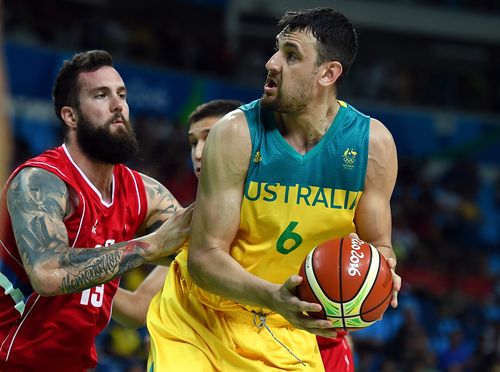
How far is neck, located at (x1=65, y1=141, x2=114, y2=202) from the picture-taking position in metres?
4.94

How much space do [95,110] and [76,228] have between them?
0.69 m

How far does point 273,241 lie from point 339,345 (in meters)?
1.05

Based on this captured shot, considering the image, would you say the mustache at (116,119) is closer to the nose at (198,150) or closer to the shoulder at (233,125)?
the nose at (198,150)

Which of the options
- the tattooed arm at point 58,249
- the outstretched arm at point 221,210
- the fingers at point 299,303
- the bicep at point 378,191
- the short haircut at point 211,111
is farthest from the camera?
the short haircut at point 211,111

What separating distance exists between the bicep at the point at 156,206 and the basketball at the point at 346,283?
167 centimetres

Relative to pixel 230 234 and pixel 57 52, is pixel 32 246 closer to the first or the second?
pixel 230 234

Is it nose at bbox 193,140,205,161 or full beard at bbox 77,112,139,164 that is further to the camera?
nose at bbox 193,140,205,161

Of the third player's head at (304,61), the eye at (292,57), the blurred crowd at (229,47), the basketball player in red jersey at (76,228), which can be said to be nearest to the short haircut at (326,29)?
the third player's head at (304,61)

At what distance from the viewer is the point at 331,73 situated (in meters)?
4.13

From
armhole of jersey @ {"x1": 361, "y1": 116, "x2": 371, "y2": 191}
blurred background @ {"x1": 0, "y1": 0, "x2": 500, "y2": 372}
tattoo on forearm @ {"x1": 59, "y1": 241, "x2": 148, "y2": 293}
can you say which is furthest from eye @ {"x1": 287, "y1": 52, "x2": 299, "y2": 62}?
blurred background @ {"x1": 0, "y1": 0, "x2": 500, "y2": 372}

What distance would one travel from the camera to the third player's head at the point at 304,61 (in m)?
4.08

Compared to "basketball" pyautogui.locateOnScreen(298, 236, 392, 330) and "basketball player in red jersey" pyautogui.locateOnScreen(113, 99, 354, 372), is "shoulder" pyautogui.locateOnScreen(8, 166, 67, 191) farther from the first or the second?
"basketball" pyautogui.locateOnScreen(298, 236, 392, 330)

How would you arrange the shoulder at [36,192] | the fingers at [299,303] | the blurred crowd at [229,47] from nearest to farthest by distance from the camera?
the fingers at [299,303]
the shoulder at [36,192]
the blurred crowd at [229,47]

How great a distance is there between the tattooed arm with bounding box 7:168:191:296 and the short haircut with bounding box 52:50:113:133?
26.2 inches
